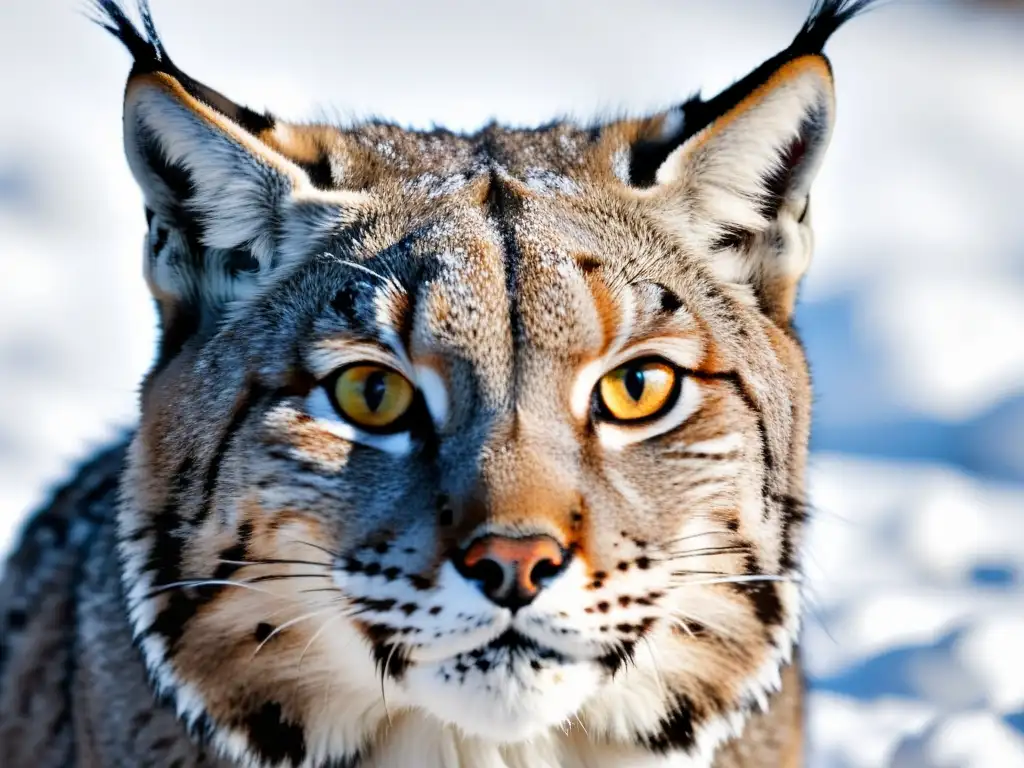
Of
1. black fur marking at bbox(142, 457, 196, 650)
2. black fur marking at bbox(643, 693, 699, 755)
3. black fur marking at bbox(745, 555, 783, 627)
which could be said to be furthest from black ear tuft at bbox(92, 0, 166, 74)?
black fur marking at bbox(643, 693, 699, 755)

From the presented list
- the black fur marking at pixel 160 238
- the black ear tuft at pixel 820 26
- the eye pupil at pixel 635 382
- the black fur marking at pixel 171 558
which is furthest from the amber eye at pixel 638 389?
the black fur marking at pixel 160 238

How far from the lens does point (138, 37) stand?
256cm

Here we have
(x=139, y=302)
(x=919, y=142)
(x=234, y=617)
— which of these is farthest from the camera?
(x=919, y=142)

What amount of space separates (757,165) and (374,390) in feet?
3.03

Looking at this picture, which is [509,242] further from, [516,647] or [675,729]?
[675,729]

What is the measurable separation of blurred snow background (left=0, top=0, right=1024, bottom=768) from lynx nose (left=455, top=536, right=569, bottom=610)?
2.95ft

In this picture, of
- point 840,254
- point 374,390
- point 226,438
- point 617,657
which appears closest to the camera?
point 617,657

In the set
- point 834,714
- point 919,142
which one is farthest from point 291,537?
point 919,142

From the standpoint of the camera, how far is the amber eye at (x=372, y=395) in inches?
93.8

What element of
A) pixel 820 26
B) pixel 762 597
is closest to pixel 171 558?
pixel 762 597

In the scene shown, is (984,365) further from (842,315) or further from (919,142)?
(919,142)

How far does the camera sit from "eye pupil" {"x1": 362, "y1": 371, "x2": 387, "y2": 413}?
7.85 ft

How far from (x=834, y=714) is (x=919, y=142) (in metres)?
4.49

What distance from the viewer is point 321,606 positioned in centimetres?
237
